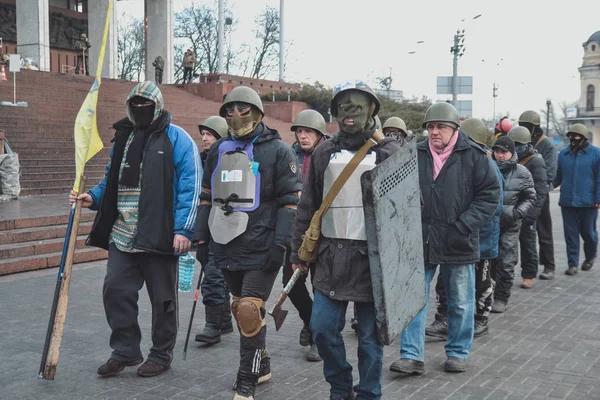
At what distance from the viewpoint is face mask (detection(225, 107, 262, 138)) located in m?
4.87

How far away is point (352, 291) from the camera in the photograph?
4059 millimetres

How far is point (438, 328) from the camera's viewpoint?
A: 663 centimetres

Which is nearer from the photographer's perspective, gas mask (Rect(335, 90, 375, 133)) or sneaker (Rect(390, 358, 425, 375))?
gas mask (Rect(335, 90, 375, 133))

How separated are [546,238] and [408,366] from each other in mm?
5351

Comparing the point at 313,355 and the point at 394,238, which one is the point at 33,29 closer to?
the point at 313,355

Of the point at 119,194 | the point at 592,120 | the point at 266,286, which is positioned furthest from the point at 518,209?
the point at 592,120

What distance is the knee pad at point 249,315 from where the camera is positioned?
4.54 m

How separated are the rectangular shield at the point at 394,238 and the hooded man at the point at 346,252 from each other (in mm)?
153

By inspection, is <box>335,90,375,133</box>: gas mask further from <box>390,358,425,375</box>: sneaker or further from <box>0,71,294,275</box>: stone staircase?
<box>0,71,294,275</box>: stone staircase

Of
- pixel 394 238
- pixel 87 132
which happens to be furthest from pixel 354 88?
pixel 87 132

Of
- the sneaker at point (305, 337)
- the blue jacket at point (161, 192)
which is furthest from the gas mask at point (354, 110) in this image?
the sneaker at point (305, 337)

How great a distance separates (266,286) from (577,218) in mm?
7051

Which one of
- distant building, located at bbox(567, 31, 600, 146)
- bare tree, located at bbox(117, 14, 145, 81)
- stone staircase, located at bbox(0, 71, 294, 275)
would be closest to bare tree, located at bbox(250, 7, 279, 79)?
bare tree, located at bbox(117, 14, 145, 81)

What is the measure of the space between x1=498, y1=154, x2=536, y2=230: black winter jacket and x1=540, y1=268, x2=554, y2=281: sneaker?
222cm
